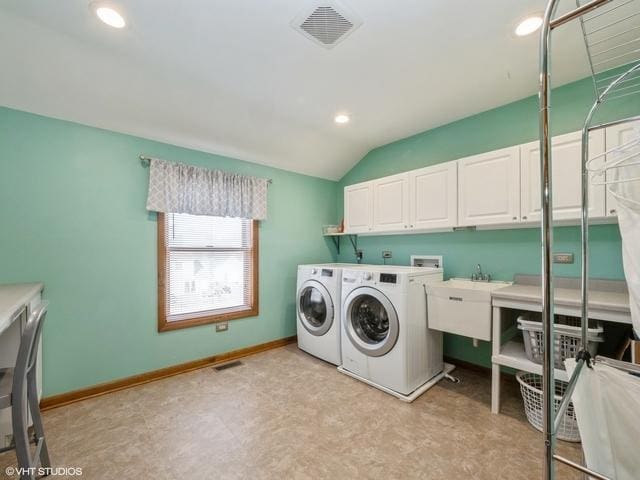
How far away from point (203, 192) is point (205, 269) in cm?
80

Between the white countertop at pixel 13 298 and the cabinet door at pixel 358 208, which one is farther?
the cabinet door at pixel 358 208

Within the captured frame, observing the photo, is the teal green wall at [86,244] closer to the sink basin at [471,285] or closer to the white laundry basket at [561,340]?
the sink basin at [471,285]

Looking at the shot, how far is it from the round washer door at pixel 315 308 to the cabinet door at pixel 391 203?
0.91 m

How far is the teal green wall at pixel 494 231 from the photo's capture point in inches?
79.4

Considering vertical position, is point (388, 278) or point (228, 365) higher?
point (388, 278)

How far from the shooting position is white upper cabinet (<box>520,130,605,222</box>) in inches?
69.5

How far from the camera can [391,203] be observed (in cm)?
292

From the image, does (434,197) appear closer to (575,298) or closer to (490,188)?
(490,188)

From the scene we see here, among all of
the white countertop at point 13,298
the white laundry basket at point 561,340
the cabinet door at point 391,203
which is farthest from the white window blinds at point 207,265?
the white laundry basket at point 561,340

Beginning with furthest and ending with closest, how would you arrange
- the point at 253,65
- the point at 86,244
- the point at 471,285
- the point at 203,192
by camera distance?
the point at 203,192 < the point at 471,285 < the point at 86,244 < the point at 253,65

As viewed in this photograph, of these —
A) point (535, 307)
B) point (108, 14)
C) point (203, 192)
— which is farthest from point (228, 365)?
point (108, 14)

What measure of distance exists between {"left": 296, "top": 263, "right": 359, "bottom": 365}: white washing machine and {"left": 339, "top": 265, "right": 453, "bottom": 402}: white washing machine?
0.39ft

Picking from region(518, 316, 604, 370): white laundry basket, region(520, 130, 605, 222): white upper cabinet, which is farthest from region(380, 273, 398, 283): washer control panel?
region(520, 130, 605, 222): white upper cabinet

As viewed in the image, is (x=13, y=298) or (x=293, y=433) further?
(x=293, y=433)
